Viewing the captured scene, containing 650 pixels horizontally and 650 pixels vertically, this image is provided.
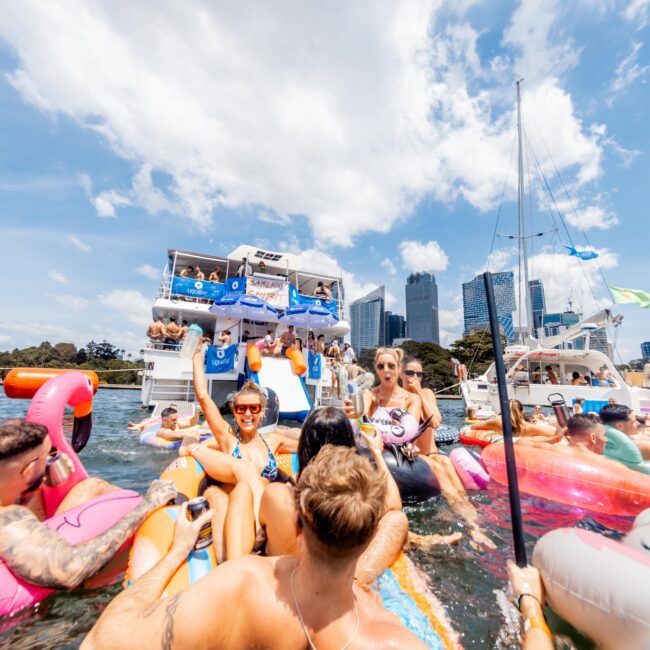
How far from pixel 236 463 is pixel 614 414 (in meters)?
5.88

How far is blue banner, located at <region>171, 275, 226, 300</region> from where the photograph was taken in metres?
15.0

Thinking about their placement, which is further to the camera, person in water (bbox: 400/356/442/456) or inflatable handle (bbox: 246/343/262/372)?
inflatable handle (bbox: 246/343/262/372)

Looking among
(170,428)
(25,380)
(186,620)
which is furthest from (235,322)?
(186,620)

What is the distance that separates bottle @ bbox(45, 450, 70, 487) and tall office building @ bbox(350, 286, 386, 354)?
13750cm

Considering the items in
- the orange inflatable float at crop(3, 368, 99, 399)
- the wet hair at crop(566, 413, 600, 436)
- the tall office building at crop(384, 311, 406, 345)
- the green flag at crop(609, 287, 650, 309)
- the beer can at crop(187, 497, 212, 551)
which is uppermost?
the tall office building at crop(384, 311, 406, 345)

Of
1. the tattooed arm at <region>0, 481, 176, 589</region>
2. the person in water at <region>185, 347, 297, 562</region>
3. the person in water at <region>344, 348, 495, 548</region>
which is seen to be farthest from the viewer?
the person in water at <region>344, 348, 495, 548</region>

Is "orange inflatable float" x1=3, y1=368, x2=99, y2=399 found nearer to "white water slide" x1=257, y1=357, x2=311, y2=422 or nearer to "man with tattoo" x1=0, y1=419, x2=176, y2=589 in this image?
"man with tattoo" x1=0, y1=419, x2=176, y2=589

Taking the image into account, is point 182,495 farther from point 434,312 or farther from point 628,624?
point 434,312

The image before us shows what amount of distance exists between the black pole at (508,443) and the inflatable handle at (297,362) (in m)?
10.5

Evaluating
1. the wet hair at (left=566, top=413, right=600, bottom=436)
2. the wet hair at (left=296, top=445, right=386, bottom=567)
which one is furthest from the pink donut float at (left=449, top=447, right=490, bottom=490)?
the wet hair at (left=296, top=445, right=386, bottom=567)

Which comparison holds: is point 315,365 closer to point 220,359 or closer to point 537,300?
point 220,359

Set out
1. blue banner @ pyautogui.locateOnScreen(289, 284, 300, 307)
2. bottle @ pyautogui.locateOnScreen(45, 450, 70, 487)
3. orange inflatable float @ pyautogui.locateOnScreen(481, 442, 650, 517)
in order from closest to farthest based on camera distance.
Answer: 1. bottle @ pyautogui.locateOnScreen(45, 450, 70, 487)
2. orange inflatable float @ pyautogui.locateOnScreen(481, 442, 650, 517)
3. blue banner @ pyautogui.locateOnScreen(289, 284, 300, 307)

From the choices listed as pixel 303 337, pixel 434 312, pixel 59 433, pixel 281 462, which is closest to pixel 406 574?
pixel 281 462

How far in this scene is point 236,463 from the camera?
9.05 ft
